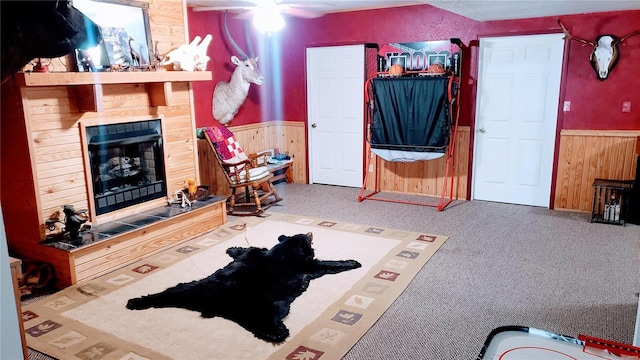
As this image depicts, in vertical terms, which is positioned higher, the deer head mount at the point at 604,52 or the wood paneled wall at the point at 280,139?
the deer head mount at the point at 604,52

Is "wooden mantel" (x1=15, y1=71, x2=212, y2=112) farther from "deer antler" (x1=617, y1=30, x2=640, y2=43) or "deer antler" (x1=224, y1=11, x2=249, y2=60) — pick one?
"deer antler" (x1=617, y1=30, x2=640, y2=43)

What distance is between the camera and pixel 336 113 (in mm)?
6312

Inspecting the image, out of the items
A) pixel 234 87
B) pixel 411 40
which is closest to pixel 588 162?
pixel 411 40

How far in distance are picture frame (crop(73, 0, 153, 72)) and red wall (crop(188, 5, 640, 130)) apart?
131 centimetres

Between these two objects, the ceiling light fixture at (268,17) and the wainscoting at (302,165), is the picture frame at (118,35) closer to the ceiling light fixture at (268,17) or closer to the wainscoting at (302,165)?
the ceiling light fixture at (268,17)

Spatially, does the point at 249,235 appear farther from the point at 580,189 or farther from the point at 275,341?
the point at 580,189

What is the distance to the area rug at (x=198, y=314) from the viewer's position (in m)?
2.60

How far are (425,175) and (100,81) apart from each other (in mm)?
3824

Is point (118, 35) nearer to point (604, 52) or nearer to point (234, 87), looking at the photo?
point (234, 87)

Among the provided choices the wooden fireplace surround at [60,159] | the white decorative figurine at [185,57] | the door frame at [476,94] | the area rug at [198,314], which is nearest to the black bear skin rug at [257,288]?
the area rug at [198,314]

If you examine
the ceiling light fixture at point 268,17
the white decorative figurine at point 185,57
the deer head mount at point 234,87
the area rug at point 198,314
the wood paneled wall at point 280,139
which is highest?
the ceiling light fixture at point 268,17

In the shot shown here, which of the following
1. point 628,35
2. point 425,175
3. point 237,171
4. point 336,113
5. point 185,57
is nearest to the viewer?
point 185,57

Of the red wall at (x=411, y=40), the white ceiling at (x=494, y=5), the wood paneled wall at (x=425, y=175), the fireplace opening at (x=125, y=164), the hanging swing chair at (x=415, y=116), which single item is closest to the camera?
the fireplace opening at (x=125, y=164)

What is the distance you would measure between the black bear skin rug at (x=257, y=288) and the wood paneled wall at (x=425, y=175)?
95.3 inches
